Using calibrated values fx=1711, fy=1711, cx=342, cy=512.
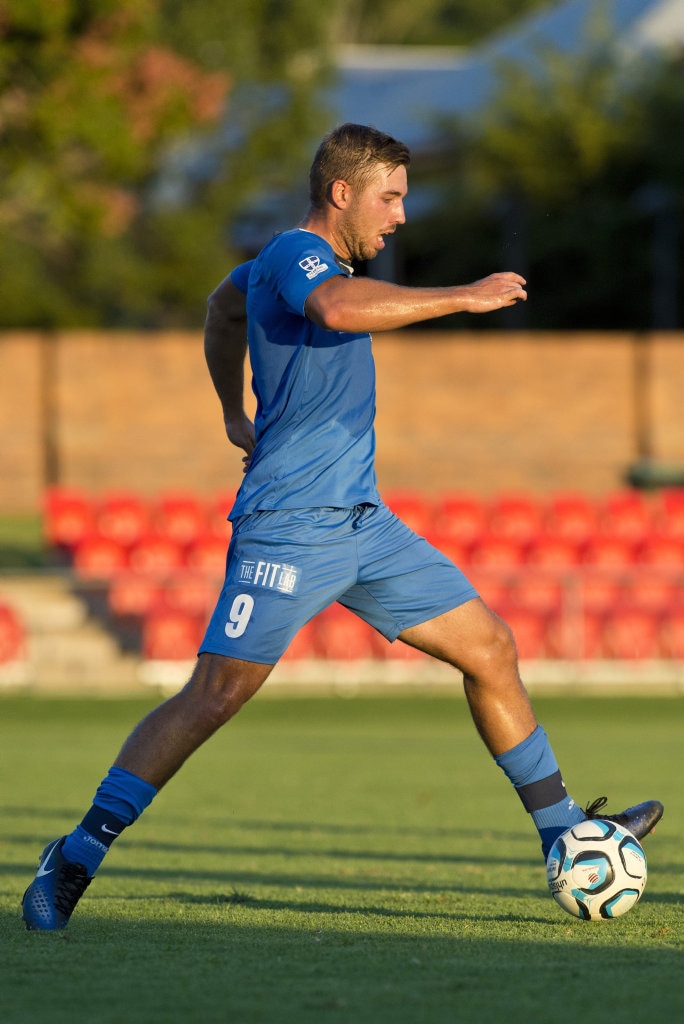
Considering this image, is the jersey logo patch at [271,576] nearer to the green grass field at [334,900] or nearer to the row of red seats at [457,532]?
the green grass field at [334,900]

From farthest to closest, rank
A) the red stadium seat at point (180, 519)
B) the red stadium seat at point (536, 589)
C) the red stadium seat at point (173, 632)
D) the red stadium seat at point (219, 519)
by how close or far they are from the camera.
→ the red stadium seat at point (180, 519) → the red stadium seat at point (219, 519) → the red stadium seat at point (536, 589) → the red stadium seat at point (173, 632)

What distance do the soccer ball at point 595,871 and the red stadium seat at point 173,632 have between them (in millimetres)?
10397

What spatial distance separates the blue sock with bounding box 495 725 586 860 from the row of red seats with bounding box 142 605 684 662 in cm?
1042

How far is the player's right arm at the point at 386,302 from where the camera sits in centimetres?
460

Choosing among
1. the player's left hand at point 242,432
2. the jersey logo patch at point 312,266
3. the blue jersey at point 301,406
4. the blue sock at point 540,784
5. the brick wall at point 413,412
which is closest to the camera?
the jersey logo patch at point 312,266

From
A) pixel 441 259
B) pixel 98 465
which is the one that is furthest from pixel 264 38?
pixel 98 465

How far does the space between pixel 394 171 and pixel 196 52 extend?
36.9m

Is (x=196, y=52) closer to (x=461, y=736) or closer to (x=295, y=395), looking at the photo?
(x=461, y=736)

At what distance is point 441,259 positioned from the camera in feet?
118

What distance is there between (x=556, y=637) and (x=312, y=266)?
38.0 ft

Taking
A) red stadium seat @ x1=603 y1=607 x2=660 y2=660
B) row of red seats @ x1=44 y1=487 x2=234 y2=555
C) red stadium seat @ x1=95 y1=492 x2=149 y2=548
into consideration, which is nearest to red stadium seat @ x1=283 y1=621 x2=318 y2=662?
row of red seats @ x1=44 y1=487 x2=234 y2=555

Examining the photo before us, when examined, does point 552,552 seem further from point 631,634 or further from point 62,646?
point 62,646

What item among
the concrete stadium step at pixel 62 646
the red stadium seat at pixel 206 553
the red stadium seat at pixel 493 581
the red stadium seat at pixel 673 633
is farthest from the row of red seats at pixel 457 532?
the red stadium seat at pixel 673 633

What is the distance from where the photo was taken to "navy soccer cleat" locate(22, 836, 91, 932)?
4.98 m
